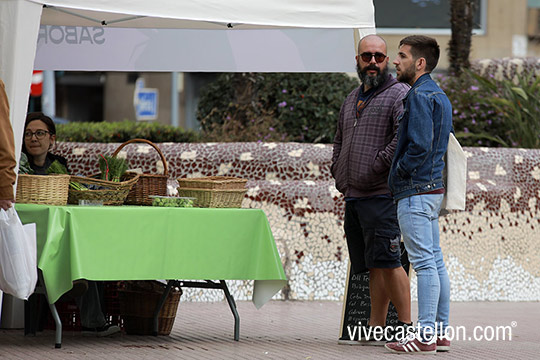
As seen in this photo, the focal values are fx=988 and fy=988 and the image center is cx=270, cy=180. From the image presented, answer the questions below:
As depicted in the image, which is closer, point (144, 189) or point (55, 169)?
point (55, 169)

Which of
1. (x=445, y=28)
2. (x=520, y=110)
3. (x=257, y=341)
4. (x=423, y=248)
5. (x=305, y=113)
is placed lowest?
(x=257, y=341)

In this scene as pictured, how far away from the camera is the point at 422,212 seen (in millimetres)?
6152

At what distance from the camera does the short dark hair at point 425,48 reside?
6.25 m

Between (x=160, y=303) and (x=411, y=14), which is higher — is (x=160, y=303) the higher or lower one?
the lower one

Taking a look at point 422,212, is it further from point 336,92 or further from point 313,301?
point 336,92

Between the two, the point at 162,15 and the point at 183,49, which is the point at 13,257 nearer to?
the point at 162,15

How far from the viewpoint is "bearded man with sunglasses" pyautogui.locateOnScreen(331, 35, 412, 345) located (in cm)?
646

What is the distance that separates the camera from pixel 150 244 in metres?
6.50

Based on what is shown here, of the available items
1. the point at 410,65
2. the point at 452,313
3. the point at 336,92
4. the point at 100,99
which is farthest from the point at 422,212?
the point at 100,99

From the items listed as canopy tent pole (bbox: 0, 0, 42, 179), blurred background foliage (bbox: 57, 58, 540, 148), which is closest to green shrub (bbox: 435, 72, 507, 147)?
blurred background foliage (bbox: 57, 58, 540, 148)

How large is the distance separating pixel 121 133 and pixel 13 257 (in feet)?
19.3

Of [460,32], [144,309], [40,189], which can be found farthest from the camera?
[460,32]

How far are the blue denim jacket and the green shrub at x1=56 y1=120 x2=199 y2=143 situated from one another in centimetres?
560

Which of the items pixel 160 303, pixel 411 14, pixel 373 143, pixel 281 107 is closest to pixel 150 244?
pixel 160 303
